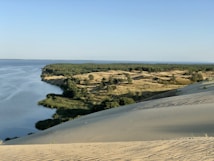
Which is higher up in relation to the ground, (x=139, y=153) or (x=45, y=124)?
(x=139, y=153)

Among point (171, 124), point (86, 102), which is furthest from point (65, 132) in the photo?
point (86, 102)

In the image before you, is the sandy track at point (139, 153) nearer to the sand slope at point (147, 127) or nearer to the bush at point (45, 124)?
the sand slope at point (147, 127)

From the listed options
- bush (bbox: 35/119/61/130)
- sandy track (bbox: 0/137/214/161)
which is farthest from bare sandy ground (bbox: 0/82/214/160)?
bush (bbox: 35/119/61/130)

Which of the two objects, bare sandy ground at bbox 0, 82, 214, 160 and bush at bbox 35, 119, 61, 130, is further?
bush at bbox 35, 119, 61, 130

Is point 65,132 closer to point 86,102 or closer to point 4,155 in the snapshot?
point 4,155

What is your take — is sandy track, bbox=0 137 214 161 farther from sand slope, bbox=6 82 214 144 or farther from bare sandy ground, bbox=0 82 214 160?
sand slope, bbox=6 82 214 144

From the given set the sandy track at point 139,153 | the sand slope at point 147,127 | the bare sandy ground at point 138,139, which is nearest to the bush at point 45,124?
the bare sandy ground at point 138,139

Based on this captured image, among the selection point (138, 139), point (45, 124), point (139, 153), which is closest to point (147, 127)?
point (138, 139)

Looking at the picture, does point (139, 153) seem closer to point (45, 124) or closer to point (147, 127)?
point (147, 127)
